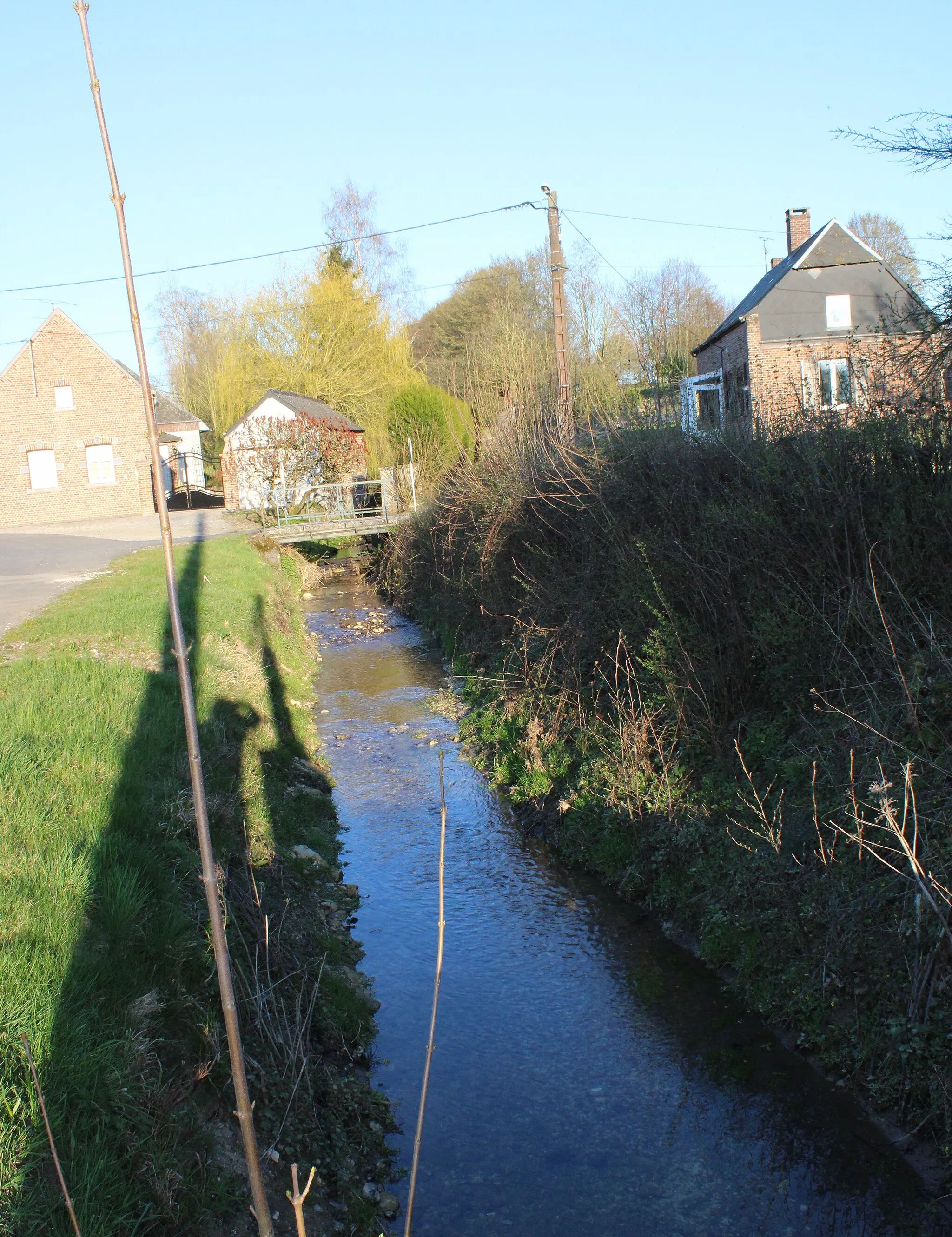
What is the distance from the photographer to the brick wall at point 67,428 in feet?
117

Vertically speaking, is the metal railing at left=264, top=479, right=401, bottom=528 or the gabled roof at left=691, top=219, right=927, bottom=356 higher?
the gabled roof at left=691, top=219, right=927, bottom=356

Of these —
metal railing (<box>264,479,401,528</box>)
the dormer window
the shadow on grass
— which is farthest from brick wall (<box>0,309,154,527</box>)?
the shadow on grass

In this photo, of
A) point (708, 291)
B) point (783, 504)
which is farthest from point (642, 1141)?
point (708, 291)

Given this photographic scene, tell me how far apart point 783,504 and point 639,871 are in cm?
324

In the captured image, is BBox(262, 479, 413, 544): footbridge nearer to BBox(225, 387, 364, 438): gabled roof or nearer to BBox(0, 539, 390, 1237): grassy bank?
BBox(225, 387, 364, 438): gabled roof

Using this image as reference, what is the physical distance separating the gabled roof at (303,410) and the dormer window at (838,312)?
15848mm

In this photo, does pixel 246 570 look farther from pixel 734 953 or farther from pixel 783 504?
pixel 734 953

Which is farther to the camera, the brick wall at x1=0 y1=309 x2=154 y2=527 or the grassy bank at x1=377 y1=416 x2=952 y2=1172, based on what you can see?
the brick wall at x1=0 y1=309 x2=154 y2=527

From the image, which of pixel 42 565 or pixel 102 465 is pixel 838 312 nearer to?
pixel 42 565

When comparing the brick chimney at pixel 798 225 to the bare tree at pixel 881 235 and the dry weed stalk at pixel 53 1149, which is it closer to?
the bare tree at pixel 881 235

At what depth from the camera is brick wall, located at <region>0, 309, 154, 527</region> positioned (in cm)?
3556

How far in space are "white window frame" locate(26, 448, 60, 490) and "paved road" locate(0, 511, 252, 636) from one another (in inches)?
101

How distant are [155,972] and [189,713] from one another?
2.91 meters

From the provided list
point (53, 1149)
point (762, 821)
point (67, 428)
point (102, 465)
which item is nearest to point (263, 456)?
point (102, 465)
